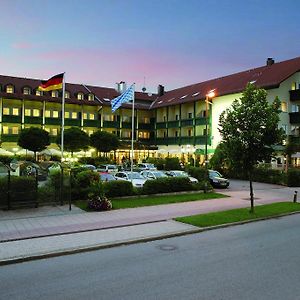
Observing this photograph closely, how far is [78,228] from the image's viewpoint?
1466cm

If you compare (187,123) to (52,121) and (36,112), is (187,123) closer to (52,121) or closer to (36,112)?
(52,121)

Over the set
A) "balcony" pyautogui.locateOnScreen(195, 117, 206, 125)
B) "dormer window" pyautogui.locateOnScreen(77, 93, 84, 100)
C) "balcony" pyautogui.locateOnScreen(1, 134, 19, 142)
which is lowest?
"balcony" pyautogui.locateOnScreen(1, 134, 19, 142)

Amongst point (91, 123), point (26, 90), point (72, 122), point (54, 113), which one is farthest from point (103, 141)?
point (26, 90)

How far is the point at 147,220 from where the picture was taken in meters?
16.5

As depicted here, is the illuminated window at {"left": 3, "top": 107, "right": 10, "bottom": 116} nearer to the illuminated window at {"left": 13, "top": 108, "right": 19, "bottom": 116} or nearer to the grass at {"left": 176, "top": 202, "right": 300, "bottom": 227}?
the illuminated window at {"left": 13, "top": 108, "right": 19, "bottom": 116}

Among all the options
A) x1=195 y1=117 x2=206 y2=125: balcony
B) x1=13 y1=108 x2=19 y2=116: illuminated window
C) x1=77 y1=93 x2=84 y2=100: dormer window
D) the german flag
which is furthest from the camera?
x1=77 y1=93 x2=84 y2=100: dormer window

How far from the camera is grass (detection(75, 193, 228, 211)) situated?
20433 millimetres

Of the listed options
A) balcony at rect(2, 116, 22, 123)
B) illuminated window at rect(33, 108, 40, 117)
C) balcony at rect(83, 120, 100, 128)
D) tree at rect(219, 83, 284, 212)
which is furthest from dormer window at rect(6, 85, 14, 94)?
tree at rect(219, 83, 284, 212)

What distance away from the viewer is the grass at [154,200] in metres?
20.4

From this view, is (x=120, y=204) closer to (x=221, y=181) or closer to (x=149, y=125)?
(x=221, y=181)

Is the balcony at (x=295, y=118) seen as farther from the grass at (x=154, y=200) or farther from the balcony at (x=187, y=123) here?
the grass at (x=154, y=200)

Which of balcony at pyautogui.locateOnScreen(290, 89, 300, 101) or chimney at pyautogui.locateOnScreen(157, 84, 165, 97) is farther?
chimney at pyautogui.locateOnScreen(157, 84, 165, 97)

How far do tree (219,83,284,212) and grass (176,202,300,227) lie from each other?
884 mm

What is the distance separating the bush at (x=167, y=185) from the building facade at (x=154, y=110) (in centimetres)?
2263
